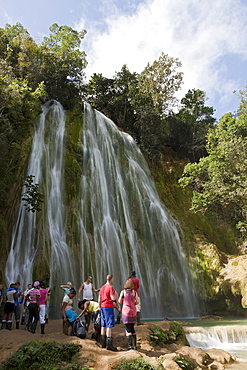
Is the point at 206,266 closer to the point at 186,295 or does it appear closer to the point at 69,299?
the point at 186,295

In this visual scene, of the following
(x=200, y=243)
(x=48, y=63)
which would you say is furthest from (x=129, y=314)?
(x=48, y=63)

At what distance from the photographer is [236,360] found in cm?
673

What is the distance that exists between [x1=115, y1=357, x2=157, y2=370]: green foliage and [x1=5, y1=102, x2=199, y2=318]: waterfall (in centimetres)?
855

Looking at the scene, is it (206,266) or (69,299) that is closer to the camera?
(69,299)

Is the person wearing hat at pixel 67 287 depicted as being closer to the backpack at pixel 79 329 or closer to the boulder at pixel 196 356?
the backpack at pixel 79 329

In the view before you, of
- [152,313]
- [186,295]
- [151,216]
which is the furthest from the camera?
[151,216]

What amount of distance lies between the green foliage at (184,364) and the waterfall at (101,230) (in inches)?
327

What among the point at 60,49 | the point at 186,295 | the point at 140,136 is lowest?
the point at 186,295

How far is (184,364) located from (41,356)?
2.54 m

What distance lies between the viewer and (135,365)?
14.4 ft

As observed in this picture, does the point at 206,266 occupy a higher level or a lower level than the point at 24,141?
lower

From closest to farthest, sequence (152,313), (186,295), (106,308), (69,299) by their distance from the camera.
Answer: (106,308), (69,299), (152,313), (186,295)

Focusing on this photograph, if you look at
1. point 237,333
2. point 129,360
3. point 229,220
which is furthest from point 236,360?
point 229,220

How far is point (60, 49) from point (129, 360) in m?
28.1
